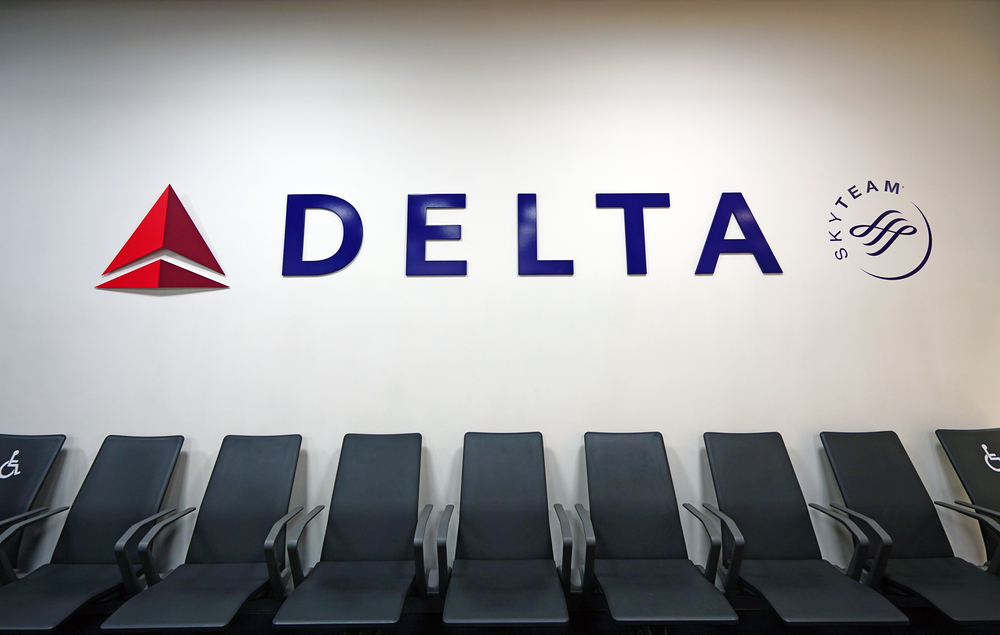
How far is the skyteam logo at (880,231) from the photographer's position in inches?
99.2

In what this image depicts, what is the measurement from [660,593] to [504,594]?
0.62 metres

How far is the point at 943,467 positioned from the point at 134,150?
509 cm

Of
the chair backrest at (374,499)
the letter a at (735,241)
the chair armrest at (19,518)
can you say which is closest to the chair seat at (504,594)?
the chair backrest at (374,499)

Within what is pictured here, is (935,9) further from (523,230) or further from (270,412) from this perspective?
(270,412)

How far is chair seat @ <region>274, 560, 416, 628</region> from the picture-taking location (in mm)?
1591

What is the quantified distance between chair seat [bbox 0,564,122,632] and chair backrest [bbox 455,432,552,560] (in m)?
1.52

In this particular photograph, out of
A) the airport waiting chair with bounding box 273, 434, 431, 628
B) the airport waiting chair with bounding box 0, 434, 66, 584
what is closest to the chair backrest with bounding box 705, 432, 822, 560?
the airport waiting chair with bounding box 273, 434, 431, 628

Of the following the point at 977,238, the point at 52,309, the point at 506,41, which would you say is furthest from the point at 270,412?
the point at 977,238

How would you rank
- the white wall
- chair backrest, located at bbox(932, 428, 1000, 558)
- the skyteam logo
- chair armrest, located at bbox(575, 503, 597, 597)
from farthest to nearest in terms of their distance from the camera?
the skyteam logo → the white wall → chair backrest, located at bbox(932, 428, 1000, 558) → chair armrest, located at bbox(575, 503, 597, 597)

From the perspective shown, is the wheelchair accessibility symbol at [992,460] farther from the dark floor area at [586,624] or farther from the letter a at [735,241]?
the letter a at [735,241]

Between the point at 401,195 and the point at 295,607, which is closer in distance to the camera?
the point at 295,607

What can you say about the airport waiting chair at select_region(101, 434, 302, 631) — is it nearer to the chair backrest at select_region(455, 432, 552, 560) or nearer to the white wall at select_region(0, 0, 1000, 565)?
the white wall at select_region(0, 0, 1000, 565)

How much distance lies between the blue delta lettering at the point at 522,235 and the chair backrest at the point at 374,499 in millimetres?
987

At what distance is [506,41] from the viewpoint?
8.95 ft
